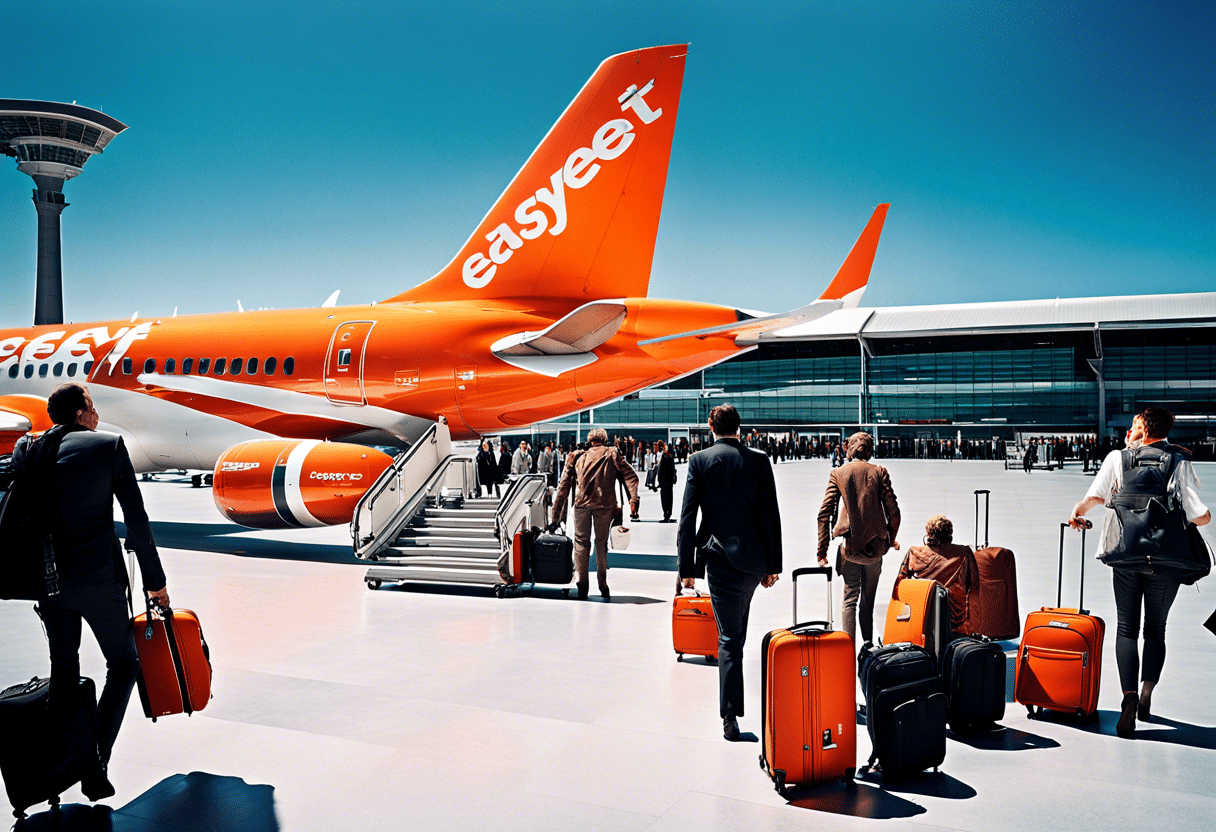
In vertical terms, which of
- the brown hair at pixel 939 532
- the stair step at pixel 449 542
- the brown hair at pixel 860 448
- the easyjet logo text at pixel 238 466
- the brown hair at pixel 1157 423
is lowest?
the stair step at pixel 449 542

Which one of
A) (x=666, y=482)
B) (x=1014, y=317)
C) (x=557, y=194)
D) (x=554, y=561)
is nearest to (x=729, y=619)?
(x=554, y=561)

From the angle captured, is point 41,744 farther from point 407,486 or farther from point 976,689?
point 407,486

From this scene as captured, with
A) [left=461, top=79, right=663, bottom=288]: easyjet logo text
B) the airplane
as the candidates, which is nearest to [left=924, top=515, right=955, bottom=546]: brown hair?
the airplane

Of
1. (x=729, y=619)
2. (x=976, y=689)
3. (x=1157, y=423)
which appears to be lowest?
(x=976, y=689)

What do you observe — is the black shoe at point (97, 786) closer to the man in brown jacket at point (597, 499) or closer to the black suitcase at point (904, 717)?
the black suitcase at point (904, 717)

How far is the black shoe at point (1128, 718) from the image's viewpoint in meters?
4.64

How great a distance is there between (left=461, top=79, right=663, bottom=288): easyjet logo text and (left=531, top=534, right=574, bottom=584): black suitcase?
4.92 metres

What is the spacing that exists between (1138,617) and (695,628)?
2.72 metres

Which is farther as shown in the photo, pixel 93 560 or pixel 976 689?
pixel 976 689

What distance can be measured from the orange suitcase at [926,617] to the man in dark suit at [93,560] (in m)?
4.01

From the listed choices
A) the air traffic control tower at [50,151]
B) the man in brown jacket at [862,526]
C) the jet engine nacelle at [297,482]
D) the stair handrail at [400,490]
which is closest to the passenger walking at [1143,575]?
the man in brown jacket at [862,526]

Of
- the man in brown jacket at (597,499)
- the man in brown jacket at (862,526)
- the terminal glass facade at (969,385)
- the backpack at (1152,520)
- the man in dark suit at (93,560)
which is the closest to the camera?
the man in dark suit at (93,560)

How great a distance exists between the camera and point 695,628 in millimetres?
6109

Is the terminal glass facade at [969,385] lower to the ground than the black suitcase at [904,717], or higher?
higher
